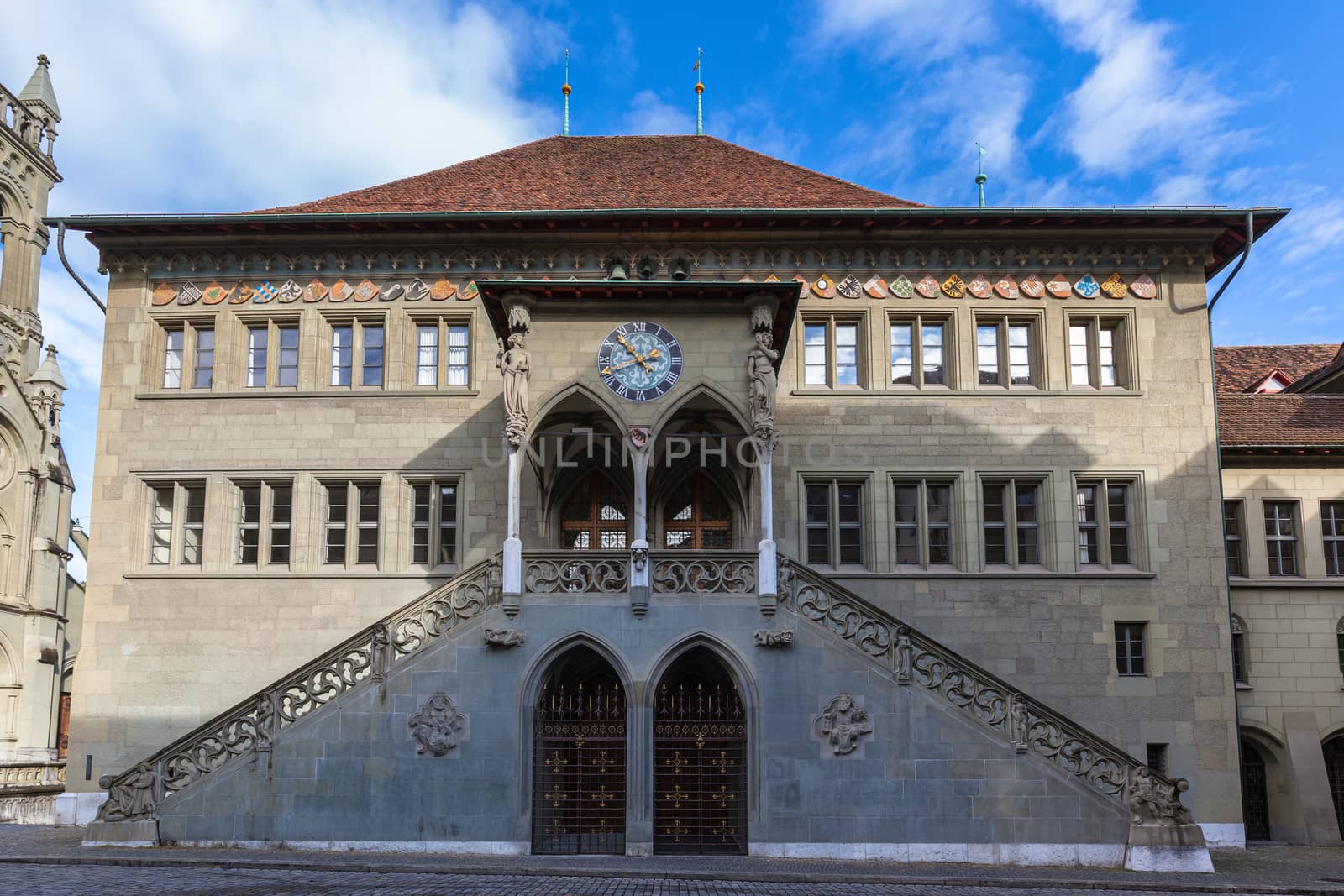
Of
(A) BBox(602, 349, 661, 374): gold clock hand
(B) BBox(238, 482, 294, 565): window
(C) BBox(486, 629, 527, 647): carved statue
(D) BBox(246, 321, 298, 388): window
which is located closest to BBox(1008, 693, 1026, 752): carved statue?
(C) BBox(486, 629, 527, 647): carved statue

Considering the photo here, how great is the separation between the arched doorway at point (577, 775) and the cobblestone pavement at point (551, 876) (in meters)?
0.87

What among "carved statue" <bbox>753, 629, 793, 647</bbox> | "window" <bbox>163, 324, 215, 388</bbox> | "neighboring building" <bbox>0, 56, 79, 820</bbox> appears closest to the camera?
"carved statue" <bbox>753, 629, 793, 647</bbox>

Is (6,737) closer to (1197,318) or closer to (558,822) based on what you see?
(558,822)

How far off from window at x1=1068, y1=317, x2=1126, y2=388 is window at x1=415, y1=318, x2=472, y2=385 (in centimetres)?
1182

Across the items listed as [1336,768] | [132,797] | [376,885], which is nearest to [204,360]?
[132,797]

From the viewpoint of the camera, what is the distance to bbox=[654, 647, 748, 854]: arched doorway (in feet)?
61.7

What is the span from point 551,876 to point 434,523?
875 centimetres

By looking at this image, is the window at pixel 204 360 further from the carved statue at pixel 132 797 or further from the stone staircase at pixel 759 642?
the carved statue at pixel 132 797

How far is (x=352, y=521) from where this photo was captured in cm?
2355

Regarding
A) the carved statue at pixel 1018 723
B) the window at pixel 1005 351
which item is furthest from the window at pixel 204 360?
the carved statue at pixel 1018 723

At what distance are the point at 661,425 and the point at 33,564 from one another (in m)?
34.7

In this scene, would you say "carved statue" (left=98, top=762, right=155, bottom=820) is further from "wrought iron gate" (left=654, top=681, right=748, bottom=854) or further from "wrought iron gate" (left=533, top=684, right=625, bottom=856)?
"wrought iron gate" (left=654, top=681, right=748, bottom=854)

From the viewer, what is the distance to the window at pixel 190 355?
80.0 ft

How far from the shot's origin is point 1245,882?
53.7 ft
